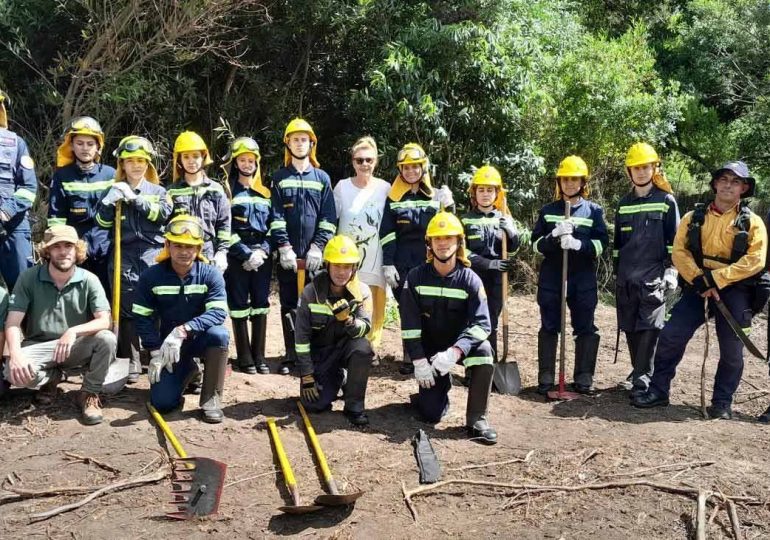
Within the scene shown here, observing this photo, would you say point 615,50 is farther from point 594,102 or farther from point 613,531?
point 613,531

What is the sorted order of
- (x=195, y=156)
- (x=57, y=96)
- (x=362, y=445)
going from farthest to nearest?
(x=57, y=96)
(x=195, y=156)
(x=362, y=445)

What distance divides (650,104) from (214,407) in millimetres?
7929

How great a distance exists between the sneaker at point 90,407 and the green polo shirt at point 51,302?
0.47 metres

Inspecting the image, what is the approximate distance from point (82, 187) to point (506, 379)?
Answer: 382 cm

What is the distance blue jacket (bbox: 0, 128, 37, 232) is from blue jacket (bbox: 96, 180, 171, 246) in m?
0.57

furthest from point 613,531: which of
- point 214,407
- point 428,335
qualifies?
point 214,407

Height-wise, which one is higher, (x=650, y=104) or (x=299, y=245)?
(x=650, y=104)

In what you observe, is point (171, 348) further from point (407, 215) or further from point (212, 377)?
point (407, 215)

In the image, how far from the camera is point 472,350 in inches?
215

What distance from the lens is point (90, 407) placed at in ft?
17.6

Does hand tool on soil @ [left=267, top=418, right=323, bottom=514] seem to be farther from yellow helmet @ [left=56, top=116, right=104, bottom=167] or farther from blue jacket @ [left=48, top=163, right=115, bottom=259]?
yellow helmet @ [left=56, top=116, right=104, bottom=167]

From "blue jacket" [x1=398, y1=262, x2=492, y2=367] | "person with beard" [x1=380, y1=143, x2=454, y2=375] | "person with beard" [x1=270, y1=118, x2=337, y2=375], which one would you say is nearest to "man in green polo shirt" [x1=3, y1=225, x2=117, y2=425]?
"person with beard" [x1=270, y1=118, x2=337, y2=375]

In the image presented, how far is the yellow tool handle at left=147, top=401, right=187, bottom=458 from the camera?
482cm

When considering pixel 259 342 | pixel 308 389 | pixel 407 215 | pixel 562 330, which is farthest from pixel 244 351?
pixel 562 330
